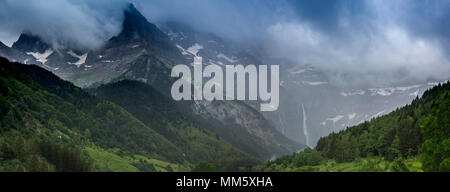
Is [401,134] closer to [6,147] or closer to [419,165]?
[419,165]

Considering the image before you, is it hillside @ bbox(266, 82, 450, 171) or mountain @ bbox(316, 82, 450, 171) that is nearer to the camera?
mountain @ bbox(316, 82, 450, 171)

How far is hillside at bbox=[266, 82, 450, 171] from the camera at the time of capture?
91.8 metres

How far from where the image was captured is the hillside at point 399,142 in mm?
91812

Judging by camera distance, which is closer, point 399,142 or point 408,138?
point 408,138

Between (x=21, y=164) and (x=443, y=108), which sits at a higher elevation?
(x=443, y=108)

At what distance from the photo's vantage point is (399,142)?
403 ft

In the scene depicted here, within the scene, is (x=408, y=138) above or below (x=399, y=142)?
above

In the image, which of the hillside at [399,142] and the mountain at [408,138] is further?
the hillside at [399,142]
